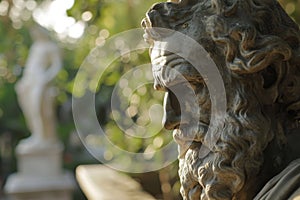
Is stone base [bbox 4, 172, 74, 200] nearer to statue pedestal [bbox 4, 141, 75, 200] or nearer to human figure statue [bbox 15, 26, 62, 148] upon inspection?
statue pedestal [bbox 4, 141, 75, 200]

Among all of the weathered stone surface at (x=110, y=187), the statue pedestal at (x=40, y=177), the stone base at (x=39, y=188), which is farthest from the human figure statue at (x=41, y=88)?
the weathered stone surface at (x=110, y=187)

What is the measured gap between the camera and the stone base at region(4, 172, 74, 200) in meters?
7.08

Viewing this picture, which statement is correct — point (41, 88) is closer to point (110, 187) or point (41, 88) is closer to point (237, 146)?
point (110, 187)

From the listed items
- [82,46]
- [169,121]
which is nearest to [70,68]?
[82,46]

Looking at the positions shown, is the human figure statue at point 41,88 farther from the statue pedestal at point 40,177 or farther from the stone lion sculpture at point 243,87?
the stone lion sculpture at point 243,87

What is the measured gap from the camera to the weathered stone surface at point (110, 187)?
322 cm

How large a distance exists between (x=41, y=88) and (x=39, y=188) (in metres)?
1.18

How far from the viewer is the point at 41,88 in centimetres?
775

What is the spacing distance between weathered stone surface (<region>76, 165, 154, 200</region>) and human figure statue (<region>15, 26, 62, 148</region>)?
3129 mm

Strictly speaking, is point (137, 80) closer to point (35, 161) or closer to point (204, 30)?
point (204, 30)

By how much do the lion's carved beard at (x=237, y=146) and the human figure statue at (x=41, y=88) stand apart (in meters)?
6.69

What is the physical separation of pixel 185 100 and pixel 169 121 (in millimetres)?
41

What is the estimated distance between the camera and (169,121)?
104cm

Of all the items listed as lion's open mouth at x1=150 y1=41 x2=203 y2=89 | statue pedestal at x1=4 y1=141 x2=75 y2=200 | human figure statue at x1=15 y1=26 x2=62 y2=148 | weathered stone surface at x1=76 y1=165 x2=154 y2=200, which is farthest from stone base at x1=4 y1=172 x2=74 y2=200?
lion's open mouth at x1=150 y1=41 x2=203 y2=89
